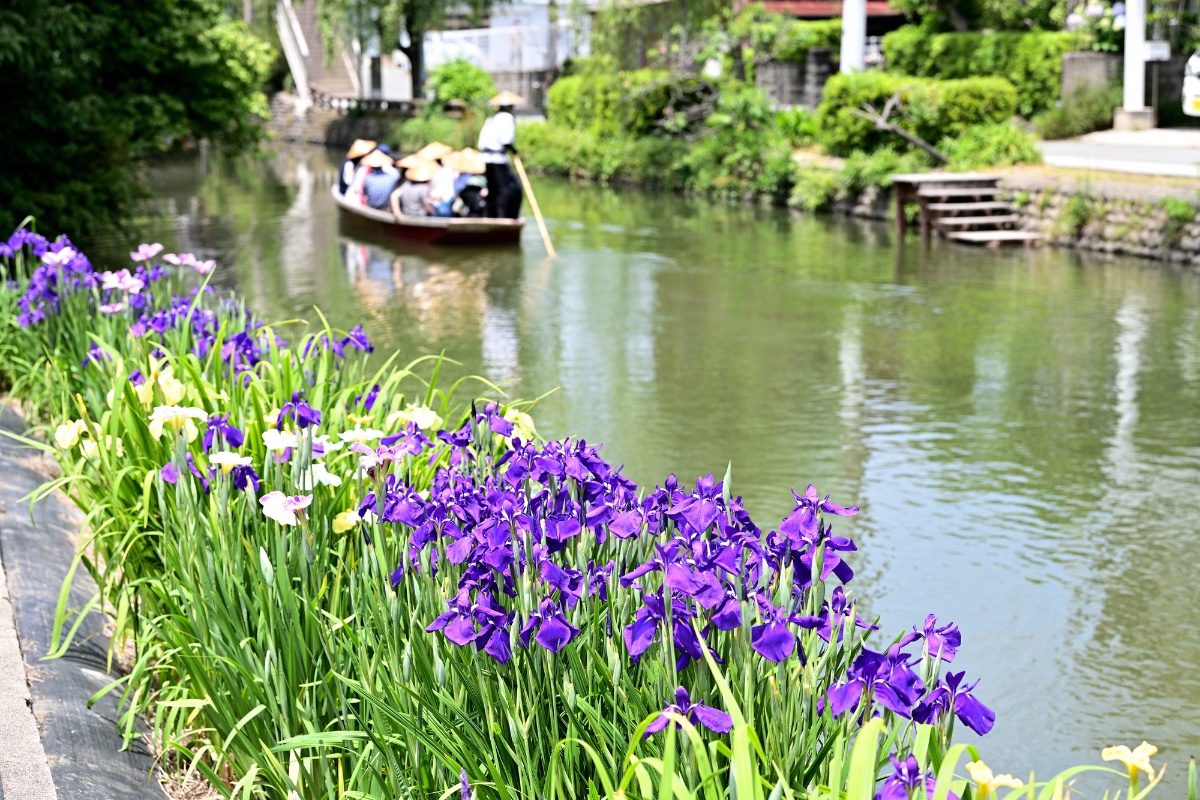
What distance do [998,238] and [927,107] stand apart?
444 cm

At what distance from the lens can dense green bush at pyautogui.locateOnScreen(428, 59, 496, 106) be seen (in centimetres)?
3953

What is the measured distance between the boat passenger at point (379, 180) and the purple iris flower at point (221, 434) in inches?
623

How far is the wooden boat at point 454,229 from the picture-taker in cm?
1784

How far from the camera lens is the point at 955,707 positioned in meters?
2.29

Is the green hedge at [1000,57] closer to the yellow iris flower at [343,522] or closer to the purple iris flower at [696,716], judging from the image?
the yellow iris flower at [343,522]

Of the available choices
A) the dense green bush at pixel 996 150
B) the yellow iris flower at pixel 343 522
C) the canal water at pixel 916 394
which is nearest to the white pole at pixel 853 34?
the dense green bush at pixel 996 150

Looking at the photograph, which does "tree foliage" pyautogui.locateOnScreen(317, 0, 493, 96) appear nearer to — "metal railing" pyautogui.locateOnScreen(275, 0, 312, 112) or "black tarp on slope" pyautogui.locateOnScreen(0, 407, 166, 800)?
"metal railing" pyautogui.locateOnScreen(275, 0, 312, 112)

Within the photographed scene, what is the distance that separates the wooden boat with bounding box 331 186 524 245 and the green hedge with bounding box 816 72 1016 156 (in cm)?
625

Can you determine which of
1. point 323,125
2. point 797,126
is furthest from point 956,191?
point 323,125

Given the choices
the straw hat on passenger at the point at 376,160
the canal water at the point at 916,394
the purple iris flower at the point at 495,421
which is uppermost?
the straw hat on passenger at the point at 376,160

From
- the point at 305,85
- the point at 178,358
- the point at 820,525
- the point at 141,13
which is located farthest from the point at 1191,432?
the point at 305,85

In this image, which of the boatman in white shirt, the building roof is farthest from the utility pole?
the building roof

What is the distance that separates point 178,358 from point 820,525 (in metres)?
3.04

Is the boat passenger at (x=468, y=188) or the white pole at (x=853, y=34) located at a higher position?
the white pole at (x=853, y=34)
